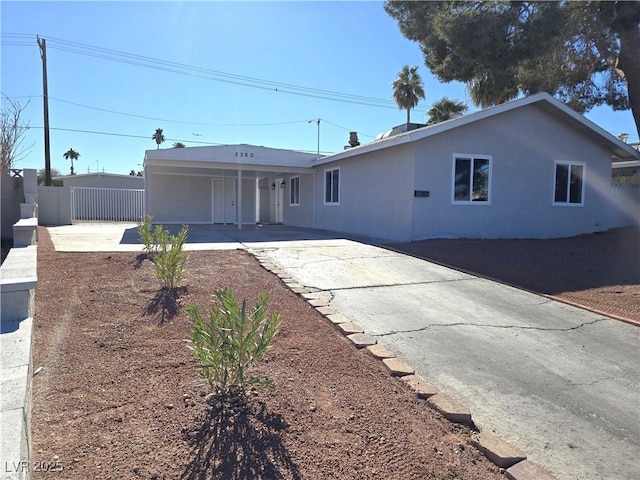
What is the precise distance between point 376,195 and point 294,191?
283 inches

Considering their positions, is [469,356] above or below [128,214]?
below

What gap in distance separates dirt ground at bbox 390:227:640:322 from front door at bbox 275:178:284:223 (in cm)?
1131

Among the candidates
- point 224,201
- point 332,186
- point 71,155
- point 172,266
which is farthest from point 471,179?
point 71,155

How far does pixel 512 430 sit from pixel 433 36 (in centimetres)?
1568

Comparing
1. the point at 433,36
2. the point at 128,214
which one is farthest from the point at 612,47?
the point at 128,214

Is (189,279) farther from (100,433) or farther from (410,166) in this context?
(410,166)

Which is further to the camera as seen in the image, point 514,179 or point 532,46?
point 532,46

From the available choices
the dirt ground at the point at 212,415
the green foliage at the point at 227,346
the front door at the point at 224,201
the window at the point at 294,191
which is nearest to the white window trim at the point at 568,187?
the window at the point at 294,191

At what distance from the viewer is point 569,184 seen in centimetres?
1342

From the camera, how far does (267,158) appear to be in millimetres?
16641

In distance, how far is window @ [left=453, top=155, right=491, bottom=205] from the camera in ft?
38.2

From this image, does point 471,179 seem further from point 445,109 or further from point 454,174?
point 445,109

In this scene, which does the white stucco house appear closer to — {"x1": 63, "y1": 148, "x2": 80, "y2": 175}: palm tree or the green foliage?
the green foliage

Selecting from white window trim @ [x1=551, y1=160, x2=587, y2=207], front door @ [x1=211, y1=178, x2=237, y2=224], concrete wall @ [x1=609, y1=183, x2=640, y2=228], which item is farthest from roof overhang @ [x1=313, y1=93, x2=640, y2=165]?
front door @ [x1=211, y1=178, x2=237, y2=224]
